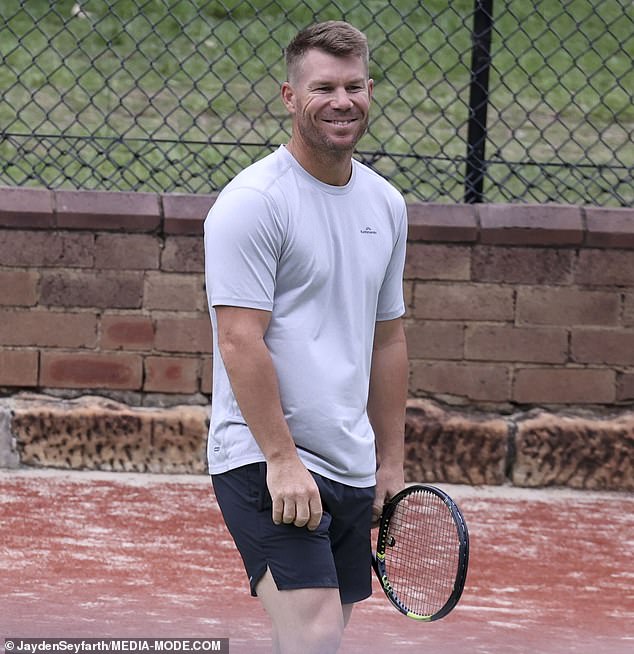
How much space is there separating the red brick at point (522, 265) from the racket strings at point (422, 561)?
2.34 metres

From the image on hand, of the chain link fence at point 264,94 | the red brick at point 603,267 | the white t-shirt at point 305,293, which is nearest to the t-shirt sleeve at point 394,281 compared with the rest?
the white t-shirt at point 305,293

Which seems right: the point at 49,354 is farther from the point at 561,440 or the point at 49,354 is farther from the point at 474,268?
the point at 561,440

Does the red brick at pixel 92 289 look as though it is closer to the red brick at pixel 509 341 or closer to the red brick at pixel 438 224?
the red brick at pixel 438 224

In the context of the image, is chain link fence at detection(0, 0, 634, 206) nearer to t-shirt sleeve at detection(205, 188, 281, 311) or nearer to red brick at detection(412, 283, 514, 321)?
red brick at detection(412, 283, 514, 321)

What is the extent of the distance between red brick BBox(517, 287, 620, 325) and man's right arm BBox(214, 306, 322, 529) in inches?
147

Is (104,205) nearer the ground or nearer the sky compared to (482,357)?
nearer the sky

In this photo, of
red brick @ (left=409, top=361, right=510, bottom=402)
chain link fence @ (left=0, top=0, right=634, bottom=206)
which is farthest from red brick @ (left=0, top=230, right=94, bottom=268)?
chain link fence @ (left=0, top=0, right=634, bottom=206)

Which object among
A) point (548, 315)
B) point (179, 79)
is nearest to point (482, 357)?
point (548, 315)

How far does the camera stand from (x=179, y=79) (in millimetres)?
10836

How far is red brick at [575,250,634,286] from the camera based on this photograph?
261 inches

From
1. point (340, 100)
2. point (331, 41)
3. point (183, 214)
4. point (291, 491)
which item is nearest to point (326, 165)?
point (340, 100)

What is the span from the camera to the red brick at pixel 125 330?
6621mm

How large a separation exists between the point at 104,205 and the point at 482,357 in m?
2.06

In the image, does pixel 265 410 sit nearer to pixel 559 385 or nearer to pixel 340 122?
pixel 340 122
